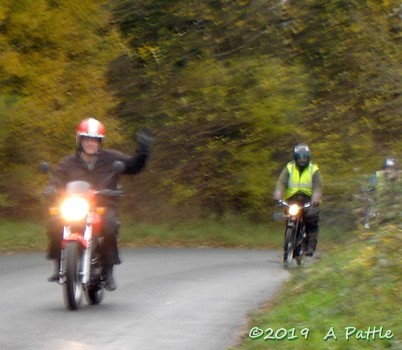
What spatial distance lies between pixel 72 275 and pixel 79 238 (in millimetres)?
386

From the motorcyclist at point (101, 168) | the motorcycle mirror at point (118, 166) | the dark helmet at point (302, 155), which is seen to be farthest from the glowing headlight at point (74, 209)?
the dark helmet at point (302, 155)

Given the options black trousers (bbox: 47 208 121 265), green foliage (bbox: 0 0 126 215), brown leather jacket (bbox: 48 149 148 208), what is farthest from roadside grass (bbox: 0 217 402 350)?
green foliage (bbox: 0 0 126 215)

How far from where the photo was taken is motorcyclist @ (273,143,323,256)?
60.6 ft

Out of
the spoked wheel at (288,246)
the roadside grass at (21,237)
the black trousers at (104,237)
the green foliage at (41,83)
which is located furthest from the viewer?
the green foliage at (41,83)

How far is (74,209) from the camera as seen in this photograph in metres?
12.6

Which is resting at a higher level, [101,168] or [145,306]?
[101,168]

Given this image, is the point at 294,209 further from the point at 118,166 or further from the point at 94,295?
the point at 118,166

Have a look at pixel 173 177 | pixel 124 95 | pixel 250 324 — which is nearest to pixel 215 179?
pixel 173 177

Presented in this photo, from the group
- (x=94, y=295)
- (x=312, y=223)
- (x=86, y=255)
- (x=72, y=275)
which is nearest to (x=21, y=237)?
(x=312, y=223)

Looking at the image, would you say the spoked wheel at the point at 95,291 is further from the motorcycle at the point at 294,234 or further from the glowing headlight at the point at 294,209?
the glowing headlight at the point at 294,209

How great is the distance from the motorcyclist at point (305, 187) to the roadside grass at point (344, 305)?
379cm

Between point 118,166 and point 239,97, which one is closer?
point 118,166

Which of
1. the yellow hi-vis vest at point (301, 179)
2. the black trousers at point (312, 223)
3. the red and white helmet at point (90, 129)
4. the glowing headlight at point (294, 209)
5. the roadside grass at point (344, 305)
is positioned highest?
the yellow hi-vis vest at point (301, 179)

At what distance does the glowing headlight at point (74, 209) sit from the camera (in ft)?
41.2
